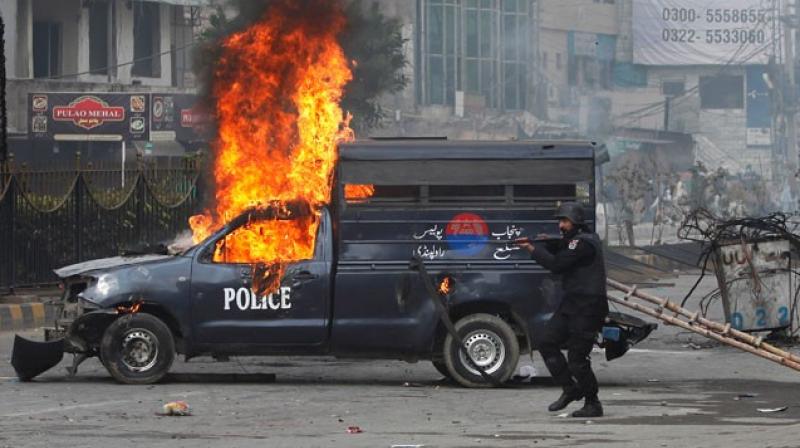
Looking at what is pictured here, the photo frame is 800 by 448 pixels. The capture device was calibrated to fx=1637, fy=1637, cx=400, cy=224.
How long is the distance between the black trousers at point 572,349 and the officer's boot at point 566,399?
0.04ft

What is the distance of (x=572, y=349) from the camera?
470 inches

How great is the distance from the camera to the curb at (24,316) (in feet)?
66.2

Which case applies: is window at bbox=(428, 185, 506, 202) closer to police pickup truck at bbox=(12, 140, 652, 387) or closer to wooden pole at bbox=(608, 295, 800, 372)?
police pickup truck at bbox=(12, 140, 652, 387)

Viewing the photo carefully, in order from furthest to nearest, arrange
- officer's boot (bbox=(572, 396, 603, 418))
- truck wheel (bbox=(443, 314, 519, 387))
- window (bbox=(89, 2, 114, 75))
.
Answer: window (bbox=(89, 2, 114, 75)) → truck wheel (bbox=(443, 314, 519, 387)) → officer's boot (bbox=(572, 396, 603, 418))

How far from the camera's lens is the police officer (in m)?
11.9

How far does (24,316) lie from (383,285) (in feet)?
26.2

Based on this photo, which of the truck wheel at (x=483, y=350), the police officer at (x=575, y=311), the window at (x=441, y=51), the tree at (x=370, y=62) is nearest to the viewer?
the police officer at (x=575, y=311)

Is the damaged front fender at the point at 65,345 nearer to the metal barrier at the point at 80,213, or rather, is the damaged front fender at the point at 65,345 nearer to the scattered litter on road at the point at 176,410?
the scattered litter on road at the point at 176,410

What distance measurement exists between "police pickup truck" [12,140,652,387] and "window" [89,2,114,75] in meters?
34.1

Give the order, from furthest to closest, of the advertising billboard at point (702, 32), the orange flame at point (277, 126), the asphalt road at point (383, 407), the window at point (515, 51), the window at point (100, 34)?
the advertising billboard at point (702, 32) < the window at point (515, 51) < the window at point (100, 34) < the orange flame at point (277, 126) < the asphalt road at point (383, 407)

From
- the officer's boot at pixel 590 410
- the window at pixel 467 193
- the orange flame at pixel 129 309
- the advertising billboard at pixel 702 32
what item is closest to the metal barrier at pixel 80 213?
the orange flame at pixel 129 309

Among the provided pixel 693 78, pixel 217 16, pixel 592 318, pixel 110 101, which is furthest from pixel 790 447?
pixel 693 78

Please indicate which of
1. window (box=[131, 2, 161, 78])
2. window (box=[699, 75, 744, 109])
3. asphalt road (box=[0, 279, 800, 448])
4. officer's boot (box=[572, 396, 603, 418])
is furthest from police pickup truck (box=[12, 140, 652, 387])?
window (box=[699, 75, 744, 109])

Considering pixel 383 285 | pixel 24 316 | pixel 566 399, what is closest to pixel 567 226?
pixel 566 399
